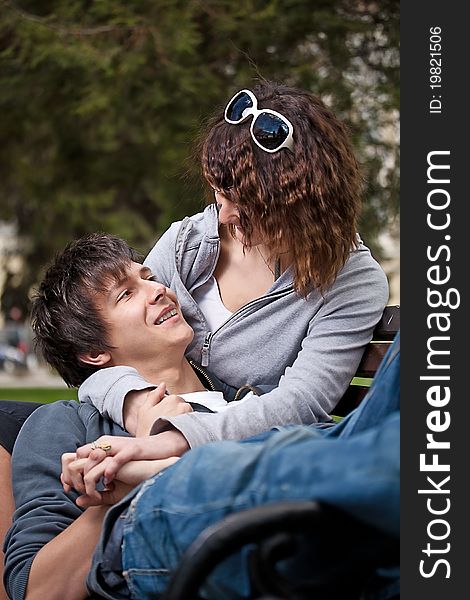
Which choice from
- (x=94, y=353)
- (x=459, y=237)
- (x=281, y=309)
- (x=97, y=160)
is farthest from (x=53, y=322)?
(x=97, y=160)

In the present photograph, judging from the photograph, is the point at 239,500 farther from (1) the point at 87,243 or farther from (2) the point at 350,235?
(1) the point at 87,243

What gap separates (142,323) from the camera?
309cm

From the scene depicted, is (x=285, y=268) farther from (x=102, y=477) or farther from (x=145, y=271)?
(x=102, y=477)

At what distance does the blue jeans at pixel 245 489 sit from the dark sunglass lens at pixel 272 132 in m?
0.96

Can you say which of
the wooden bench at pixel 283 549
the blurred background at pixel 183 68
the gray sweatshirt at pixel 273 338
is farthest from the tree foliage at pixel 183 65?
the wooden bench at pixel 283 549

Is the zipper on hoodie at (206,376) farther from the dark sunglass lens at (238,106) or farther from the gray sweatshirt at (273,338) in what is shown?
the dark sunglass lens at (238,106)

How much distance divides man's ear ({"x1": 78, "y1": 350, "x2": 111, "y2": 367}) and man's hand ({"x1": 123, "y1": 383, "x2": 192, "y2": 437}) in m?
0.33

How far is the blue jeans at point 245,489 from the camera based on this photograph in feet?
4.75

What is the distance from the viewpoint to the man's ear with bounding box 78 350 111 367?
10.3 feet

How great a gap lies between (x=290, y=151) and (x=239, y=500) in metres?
1.47

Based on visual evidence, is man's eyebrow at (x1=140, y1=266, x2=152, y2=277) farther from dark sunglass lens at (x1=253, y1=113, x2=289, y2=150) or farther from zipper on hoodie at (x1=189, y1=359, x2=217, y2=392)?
dark sunglass lens at (x1=253, y1=113, x2=289, y2=150)

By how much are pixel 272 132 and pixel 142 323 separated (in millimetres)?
629

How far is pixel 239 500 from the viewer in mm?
1676

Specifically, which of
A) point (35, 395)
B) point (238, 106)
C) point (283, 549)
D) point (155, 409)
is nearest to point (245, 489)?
point (283, 549)
